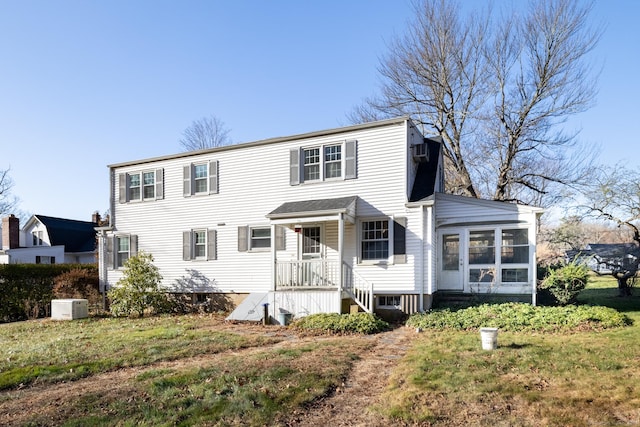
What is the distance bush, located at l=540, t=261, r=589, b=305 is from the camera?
480 inches

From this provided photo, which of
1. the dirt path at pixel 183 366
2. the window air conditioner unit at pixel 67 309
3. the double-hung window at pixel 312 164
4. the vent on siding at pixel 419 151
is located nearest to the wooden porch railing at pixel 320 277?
the double-hung window at pixel 312 164

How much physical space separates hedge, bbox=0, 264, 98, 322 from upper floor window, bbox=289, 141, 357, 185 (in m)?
11.0

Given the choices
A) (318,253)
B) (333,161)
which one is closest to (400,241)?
(318,253)

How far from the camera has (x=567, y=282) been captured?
12.3 m

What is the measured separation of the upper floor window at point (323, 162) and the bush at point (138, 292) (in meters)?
6.48

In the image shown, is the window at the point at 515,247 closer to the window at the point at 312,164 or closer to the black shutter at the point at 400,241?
the black shutter at the point at 400,241

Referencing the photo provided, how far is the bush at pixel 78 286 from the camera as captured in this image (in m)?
16.5

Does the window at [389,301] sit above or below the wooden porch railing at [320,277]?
below

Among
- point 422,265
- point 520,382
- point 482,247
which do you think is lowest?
point 520,382

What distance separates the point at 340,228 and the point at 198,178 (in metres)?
6.56

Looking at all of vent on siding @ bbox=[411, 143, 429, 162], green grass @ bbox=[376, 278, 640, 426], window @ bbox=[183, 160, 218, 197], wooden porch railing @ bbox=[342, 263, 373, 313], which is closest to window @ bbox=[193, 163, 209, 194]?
window @ bbox=[183, 160, 218, 197]

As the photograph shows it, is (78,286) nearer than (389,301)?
No

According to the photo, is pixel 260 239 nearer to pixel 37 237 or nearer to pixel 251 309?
pixel 251 309

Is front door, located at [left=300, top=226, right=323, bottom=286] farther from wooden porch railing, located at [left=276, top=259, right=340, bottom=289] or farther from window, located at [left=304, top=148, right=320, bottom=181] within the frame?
window, located at [left=304, top=148, right=320, bottom=181]
